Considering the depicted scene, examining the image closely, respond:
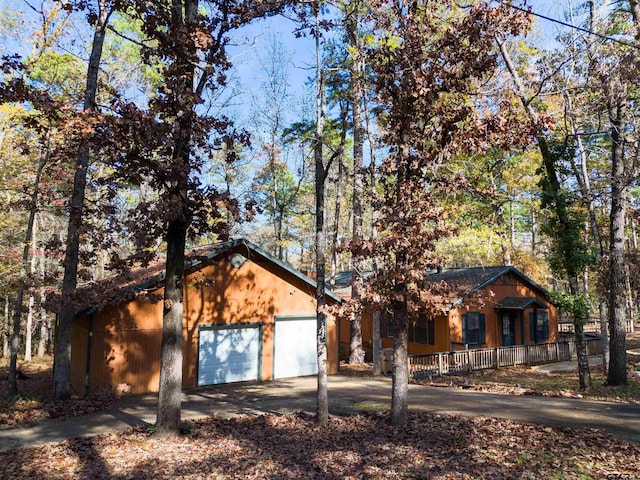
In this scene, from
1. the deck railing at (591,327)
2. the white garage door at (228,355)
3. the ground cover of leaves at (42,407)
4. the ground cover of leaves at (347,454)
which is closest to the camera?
the ground cover of leaves at (347,454)

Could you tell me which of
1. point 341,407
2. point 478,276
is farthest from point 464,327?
point 341,407

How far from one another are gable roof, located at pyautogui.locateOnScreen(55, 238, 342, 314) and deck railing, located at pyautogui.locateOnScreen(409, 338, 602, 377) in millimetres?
4612

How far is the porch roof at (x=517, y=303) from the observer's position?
21.8 metres

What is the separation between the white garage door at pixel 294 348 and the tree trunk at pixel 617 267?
10.4 meters

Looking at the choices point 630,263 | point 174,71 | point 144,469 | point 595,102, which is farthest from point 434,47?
point 630,263

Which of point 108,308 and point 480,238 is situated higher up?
point 480,238

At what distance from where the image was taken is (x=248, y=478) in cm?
661

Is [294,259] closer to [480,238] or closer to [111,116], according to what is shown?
[480,238]

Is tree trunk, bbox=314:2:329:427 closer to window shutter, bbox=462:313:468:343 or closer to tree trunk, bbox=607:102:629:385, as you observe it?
tree trunk, bbox=607:102:629:385

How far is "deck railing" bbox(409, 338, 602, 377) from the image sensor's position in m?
17.3

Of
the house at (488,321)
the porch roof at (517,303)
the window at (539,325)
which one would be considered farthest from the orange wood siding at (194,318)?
the window at (539,325)

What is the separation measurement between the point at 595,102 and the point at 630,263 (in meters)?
13.1

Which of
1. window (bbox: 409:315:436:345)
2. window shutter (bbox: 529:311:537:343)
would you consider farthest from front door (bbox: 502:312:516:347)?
window (bbox: 409:315:436:345)

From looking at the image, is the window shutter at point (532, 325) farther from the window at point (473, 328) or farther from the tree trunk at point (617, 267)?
the tree trunk at point (617, 267)
